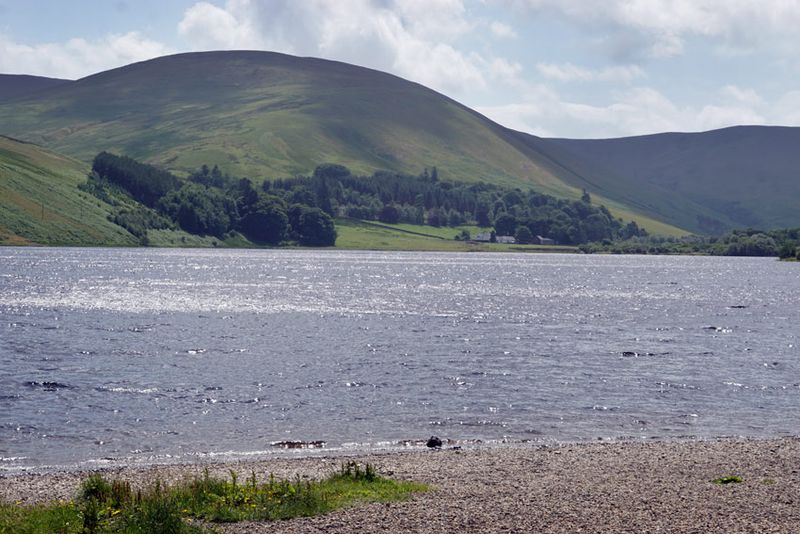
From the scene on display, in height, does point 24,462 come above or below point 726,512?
below

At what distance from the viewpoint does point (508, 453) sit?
39656 millimetres

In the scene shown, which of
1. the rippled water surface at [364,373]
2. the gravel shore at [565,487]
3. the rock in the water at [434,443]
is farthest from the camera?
the rippled water surface at [364,373]

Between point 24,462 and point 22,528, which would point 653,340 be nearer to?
point 24,462

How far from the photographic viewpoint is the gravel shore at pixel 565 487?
84.5 feet

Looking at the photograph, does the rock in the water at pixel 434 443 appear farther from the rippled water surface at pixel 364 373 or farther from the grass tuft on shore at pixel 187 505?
the grass tuft on shore at pixel 187 505

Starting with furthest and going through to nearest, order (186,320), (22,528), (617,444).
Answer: (186,320), (617,444), (22,528)

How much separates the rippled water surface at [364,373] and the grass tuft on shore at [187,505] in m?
12.7

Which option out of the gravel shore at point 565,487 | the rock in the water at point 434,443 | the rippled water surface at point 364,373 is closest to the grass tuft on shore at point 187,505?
the gravel shore at point 565,487

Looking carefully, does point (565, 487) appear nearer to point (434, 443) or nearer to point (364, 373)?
point (434, 443)

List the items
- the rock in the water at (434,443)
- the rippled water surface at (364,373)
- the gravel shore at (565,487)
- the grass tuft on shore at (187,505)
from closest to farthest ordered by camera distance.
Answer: the grass tuft on shore at (187,505)
the gravel shore at (565,487)
the rock in the water at (434,443)
the rippled water surface at (364,373)

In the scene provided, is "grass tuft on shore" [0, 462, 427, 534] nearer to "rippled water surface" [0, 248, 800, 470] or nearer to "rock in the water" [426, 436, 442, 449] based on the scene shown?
"rock in the water" [426, 436, 442, 449]

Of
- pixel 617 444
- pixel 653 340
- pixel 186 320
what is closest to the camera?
pixel 617 444

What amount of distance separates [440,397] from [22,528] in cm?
3653

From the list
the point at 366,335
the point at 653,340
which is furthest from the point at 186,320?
the point at 653,340
